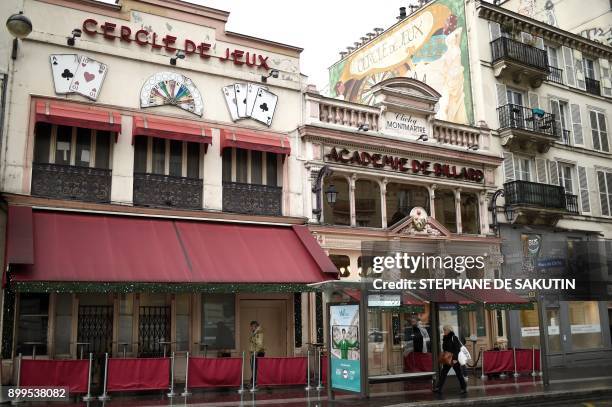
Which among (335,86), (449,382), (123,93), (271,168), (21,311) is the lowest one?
(449,382)

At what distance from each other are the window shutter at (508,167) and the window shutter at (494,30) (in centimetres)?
511

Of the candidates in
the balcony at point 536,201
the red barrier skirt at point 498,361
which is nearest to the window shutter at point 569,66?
the balcony at point 536,201

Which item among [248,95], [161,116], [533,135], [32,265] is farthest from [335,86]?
[32,265]

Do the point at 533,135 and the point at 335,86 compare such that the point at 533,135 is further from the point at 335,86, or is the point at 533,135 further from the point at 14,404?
the point at 14,404

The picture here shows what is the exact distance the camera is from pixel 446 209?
22.1 meters

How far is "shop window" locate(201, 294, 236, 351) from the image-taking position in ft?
54.4

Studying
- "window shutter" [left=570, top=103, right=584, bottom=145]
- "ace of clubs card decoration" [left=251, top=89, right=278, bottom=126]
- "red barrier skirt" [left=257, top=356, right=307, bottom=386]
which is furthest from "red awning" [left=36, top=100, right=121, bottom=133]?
"window shutter" [left=570, top=103, right=584, bottom=145]

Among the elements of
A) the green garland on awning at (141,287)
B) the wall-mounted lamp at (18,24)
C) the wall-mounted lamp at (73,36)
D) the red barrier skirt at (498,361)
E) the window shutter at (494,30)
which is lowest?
the red barrier skirt at (498,361)

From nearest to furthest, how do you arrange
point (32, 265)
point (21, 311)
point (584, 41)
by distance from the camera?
point (32, 265), point (21, 311), point (584, 41)

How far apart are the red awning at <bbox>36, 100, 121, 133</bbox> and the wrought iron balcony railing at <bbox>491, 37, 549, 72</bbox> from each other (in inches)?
630

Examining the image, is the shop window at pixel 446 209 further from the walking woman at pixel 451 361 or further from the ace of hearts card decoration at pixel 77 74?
the ace of hearts card decoration at pixel 77 74

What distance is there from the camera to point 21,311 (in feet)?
47.1

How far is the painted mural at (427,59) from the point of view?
25.2m

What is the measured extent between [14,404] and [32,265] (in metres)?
2.92
